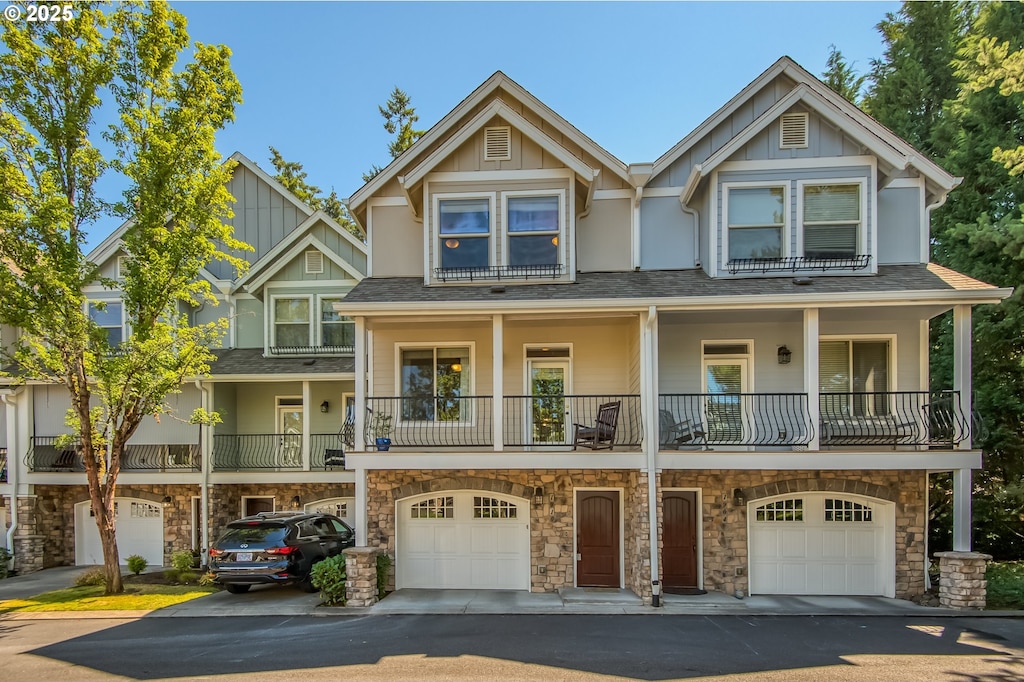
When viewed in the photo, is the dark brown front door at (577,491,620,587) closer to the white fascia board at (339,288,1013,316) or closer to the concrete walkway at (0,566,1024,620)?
the concrete walkway at (0,566,1024,620)

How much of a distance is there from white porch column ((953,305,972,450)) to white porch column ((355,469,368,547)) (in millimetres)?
10652

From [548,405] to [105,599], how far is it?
9.23 metres

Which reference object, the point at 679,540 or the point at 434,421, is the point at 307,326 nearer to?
the point at 434,421

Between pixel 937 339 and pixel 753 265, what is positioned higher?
pixel 753 265

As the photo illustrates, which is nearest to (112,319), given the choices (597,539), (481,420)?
(481,420)

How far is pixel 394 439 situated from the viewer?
11.7m

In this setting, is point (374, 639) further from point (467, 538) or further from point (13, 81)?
point (13, 81)

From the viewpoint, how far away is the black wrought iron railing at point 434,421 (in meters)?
11.6

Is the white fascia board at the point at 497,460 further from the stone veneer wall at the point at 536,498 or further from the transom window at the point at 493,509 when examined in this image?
the transom window at the point at 493,509

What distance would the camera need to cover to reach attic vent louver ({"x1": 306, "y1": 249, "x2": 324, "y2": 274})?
1534cm

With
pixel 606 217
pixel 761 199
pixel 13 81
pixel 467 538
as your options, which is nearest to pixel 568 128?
pixel 606 217

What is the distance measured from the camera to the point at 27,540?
14.1 m

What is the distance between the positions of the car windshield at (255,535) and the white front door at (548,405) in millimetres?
5052

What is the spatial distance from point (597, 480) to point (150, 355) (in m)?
9.00
